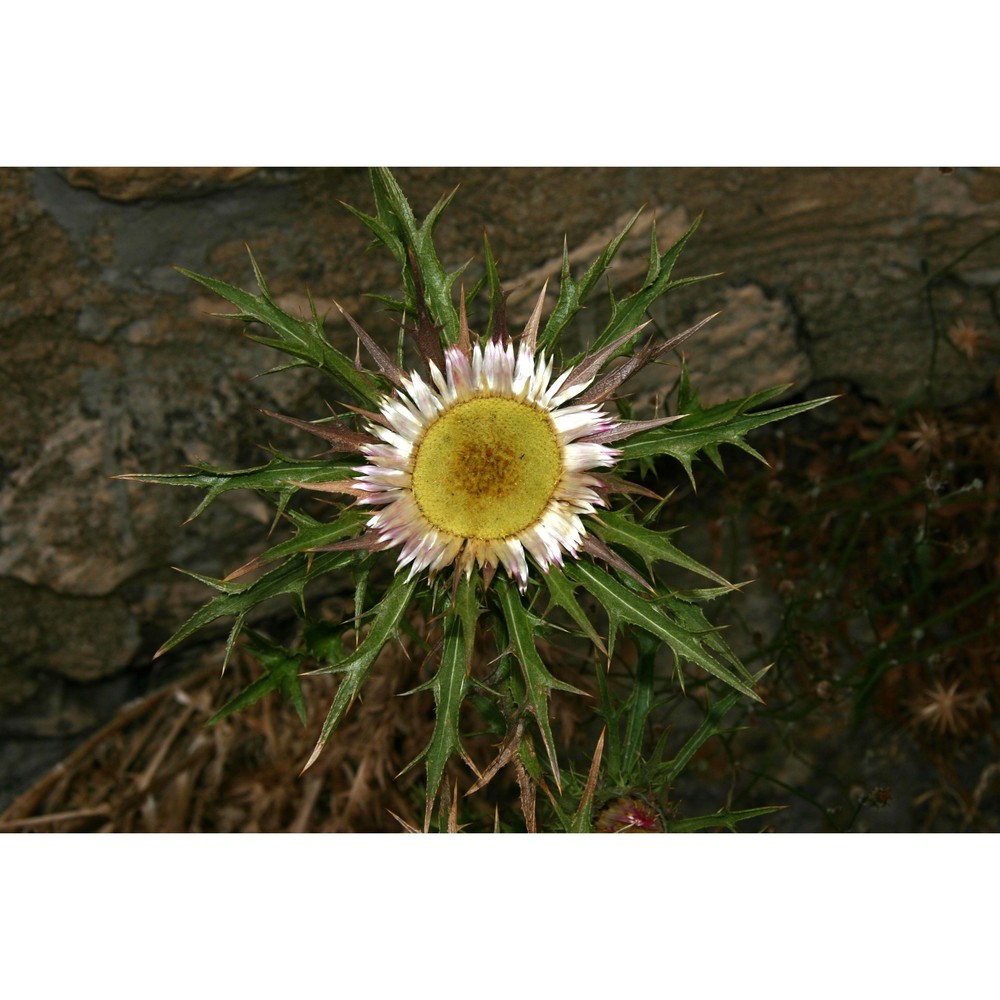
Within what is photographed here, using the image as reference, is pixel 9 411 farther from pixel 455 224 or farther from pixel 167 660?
pixel 455 224

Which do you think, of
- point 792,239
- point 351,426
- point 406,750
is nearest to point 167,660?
point 406,750

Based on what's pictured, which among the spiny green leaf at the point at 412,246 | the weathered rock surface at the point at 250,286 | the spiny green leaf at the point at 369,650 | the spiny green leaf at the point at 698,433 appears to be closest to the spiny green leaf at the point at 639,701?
the spiny green leaf at the point at 698,433

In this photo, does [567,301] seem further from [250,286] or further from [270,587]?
[250,286]

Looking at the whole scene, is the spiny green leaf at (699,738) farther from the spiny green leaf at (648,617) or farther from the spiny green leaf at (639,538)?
the spiny green leaf at (639,538)

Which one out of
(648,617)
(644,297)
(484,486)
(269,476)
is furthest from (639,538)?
(269,476)

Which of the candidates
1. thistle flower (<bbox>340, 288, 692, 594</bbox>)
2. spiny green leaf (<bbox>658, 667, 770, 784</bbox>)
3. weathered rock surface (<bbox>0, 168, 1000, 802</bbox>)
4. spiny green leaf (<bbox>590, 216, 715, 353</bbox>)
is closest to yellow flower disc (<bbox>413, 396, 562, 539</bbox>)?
thistle flower (<bbox>340, 288, 692, 594</bbox>)

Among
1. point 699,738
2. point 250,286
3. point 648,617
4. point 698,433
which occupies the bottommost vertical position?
point 699,738
